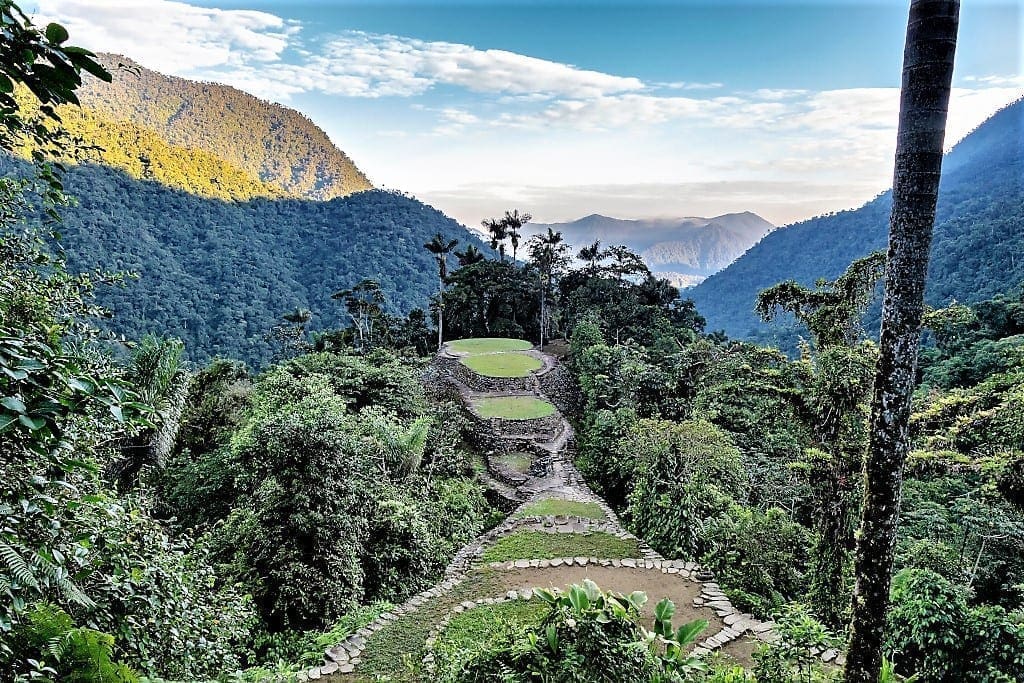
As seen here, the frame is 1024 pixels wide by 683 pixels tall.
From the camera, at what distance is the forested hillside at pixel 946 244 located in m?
24.6

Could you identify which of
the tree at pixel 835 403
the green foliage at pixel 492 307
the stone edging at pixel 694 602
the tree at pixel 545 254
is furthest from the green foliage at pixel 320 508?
the green foliage at pixel 492 307

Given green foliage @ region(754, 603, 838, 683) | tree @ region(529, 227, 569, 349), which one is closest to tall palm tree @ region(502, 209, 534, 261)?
tree @ region(529, 227, 569, 349)

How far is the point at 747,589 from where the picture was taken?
250 inches

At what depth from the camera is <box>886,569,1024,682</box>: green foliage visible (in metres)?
4.42

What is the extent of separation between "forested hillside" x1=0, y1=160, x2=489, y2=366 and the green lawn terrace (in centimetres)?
1264

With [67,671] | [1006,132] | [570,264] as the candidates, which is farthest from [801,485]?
[1006,132]

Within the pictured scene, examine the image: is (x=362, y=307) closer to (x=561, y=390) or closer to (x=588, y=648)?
(x=561, y=390)

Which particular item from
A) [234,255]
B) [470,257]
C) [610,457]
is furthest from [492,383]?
[234,255]

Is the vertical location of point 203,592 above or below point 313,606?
above

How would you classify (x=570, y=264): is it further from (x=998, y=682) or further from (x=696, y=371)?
A: (x=998, y=682)

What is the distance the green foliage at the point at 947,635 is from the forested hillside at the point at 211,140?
38.3 metres

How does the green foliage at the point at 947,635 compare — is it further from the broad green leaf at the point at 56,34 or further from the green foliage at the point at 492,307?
the green foliage at the point at 492,307

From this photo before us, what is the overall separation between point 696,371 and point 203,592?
12.7 m

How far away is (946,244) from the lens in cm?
2773
